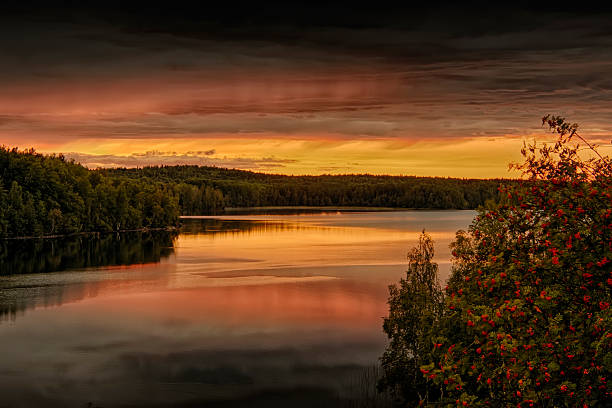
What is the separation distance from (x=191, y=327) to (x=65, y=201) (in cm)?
8782

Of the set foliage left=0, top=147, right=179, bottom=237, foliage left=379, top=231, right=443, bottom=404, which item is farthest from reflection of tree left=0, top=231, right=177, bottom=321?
foliage left=379, top=231, right=443, bottom=404

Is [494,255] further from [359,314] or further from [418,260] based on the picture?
[359,314]

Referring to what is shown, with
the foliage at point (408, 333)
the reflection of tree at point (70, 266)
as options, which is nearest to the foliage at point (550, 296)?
the foliage at point (408, 333)

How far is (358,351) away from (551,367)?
23458mm

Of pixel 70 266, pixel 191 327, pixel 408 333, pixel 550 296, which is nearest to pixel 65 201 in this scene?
pixel 70 266

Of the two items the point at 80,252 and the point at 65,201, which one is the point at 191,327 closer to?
the point at 80,252

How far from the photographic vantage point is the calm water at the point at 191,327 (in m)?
27.4

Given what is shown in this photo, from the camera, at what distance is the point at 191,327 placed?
3950cm

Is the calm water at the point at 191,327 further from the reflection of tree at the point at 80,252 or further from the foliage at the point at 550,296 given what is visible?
the foliage at the point at 550,296

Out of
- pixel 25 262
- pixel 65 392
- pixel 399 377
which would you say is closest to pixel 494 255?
pixel 399 377

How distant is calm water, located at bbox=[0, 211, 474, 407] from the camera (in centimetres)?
2738

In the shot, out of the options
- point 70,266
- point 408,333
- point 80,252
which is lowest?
point 70,266

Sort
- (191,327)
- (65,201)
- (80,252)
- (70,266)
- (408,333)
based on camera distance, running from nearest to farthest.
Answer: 1. (408,333)
2. (191,327)
3. (70,266)
4. (80,252)
5. (65,201)

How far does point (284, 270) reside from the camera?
220 feet
